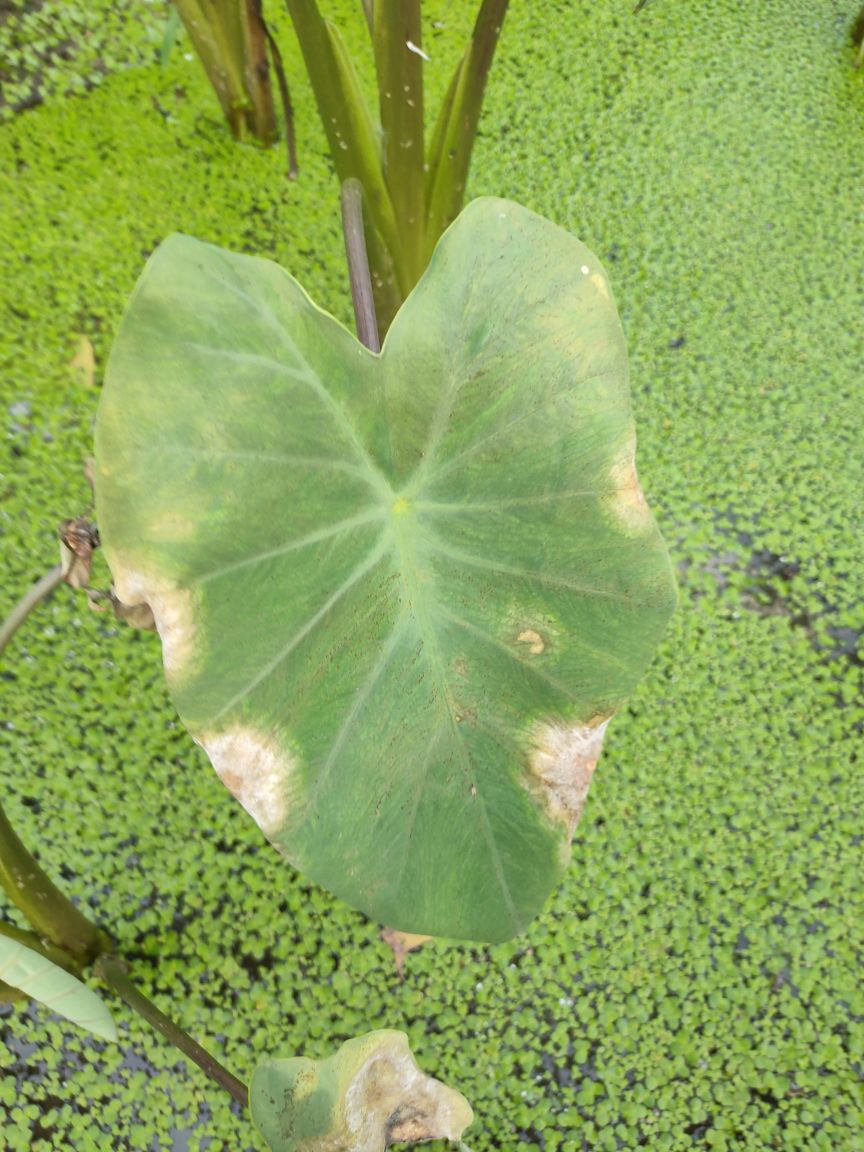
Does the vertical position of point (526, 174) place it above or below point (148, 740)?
above

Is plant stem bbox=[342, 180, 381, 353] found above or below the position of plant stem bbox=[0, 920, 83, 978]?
above

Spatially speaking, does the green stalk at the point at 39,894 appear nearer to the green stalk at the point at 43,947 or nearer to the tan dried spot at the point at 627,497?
the green stalk at the point at 43,947

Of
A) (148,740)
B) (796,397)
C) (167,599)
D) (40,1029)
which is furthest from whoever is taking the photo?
(796,397)

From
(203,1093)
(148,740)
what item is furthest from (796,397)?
(203,1093)

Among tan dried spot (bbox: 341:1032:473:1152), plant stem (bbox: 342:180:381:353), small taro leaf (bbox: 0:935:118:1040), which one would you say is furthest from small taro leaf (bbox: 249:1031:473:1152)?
plant stem (bbox: 342:180:381:353)

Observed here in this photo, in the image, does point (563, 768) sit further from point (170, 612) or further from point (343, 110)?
point (343, 110)

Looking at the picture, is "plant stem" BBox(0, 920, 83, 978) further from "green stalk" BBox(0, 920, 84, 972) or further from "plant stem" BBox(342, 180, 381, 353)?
"plant stem" BBox(342, 180, 381, 353)

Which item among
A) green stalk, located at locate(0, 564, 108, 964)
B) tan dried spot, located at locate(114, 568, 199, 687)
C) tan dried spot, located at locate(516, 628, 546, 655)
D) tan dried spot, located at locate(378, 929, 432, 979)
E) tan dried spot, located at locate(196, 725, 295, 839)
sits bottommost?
tan dried spot, located at locate(378, 929, 432, 979)

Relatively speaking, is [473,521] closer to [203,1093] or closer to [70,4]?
[203,1093]
